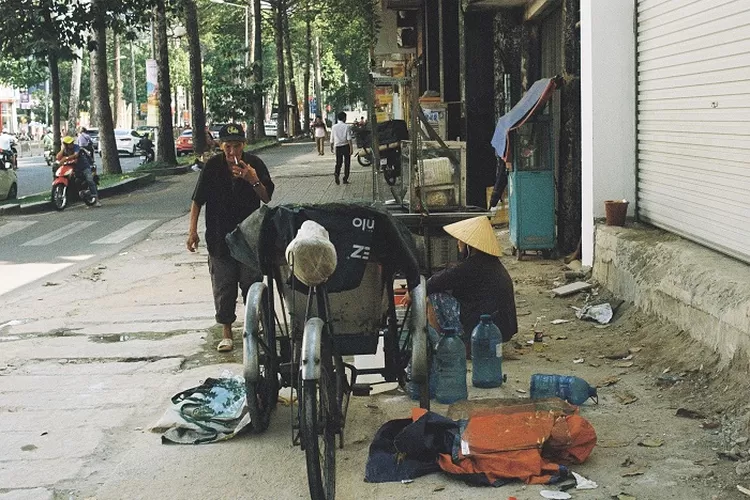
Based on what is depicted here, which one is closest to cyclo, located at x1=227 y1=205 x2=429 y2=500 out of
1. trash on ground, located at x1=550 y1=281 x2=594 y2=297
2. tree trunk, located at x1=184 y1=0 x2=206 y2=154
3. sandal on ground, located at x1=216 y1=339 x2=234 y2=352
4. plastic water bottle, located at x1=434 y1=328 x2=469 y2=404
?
plastic water bottle, located at x1=434 y1=328 x2=469 y2=404

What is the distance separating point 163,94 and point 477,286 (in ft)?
Result: 88.3

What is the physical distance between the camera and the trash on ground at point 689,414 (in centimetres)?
626

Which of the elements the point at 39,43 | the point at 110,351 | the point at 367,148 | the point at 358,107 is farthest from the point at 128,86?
the point at 110,351

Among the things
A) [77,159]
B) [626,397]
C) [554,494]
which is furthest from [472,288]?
[77,159]

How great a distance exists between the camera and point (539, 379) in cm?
672

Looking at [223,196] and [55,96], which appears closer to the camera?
[223,196]

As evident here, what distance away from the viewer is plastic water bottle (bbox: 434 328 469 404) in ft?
21.9

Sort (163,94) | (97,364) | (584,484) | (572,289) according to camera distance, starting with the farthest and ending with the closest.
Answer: (163,94), (572,289), (97,364), (584,484)

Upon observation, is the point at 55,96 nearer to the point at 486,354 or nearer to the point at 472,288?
the point at 472,288

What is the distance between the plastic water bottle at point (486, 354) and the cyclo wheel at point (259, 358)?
4.63 ft

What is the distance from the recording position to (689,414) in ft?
20.7

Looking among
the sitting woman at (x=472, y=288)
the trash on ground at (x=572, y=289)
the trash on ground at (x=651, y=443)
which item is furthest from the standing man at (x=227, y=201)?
the trash on ground at (x=651, y=443)

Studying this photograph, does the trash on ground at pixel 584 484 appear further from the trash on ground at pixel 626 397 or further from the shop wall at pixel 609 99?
the shop wall at pixel 609 99

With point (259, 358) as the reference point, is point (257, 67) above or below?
above
